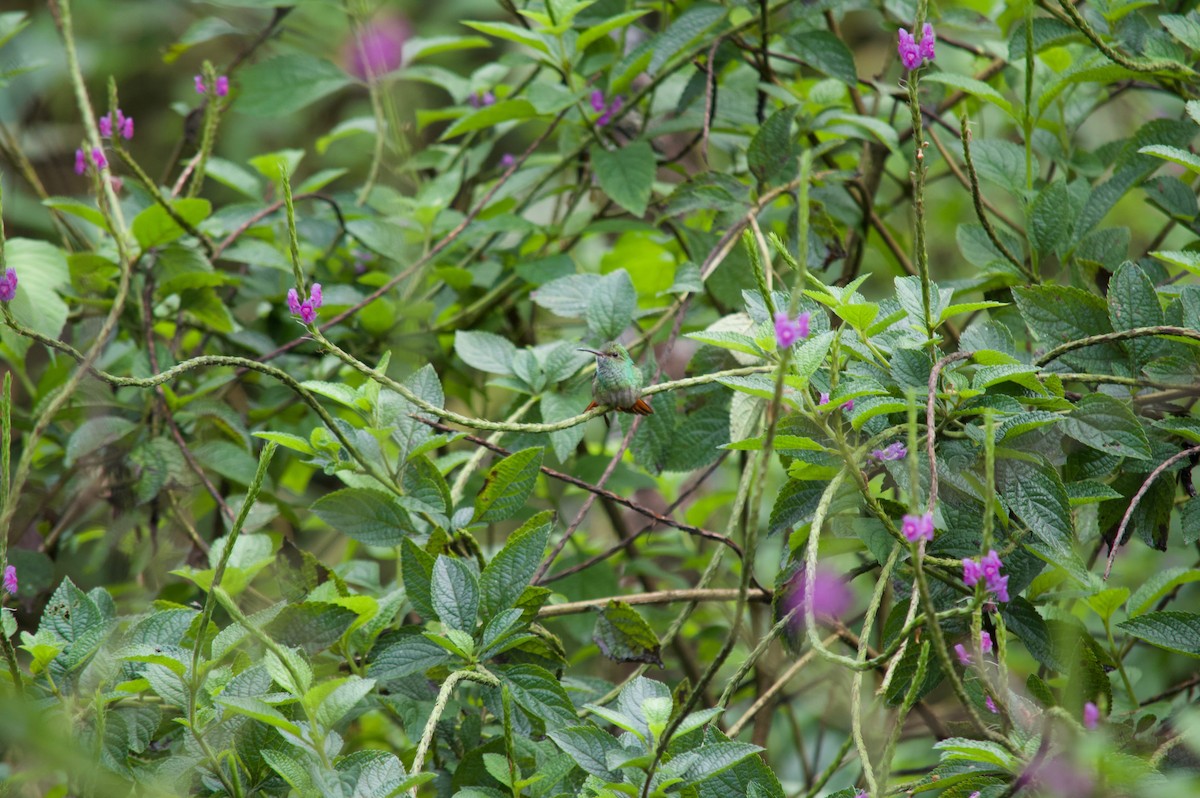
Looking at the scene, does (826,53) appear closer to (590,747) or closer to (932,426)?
(932,426)

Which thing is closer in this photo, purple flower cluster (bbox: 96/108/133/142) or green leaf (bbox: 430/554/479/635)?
green leaf (bbox: 430/554/479/635)

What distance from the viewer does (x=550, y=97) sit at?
1077 mm

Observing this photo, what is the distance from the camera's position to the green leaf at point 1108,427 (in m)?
0.69

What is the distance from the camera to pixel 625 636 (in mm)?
837

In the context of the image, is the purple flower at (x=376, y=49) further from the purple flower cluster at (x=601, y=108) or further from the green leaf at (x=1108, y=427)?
the green leaf at (x=1108, y=427)

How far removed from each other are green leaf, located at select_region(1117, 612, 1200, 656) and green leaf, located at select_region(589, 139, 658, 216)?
0.57 m

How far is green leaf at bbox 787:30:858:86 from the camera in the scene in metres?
1.05

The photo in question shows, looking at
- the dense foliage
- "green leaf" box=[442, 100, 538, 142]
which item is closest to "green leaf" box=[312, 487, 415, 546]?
the dense foliage

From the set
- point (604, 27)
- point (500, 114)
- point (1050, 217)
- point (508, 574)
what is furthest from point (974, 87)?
point (508, 574)

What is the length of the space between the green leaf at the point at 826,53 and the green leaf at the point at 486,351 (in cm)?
44

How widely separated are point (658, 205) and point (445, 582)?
608mm

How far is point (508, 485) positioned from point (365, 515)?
117 mm

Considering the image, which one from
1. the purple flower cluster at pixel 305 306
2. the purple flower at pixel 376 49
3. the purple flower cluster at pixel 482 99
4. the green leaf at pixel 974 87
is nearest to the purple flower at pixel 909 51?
the green leaf at pixel 974 87

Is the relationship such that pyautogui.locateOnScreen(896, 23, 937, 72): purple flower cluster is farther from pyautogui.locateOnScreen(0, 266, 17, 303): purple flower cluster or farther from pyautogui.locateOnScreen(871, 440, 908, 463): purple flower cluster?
pyautogui.locateOnScreen(0, 266, 17, 303): purple flower cluster
